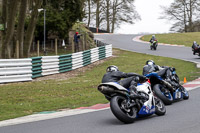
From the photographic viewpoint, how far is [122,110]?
836 cm

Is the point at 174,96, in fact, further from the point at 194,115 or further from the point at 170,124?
the point at 170,124

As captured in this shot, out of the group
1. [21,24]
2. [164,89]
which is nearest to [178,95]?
[164,89]

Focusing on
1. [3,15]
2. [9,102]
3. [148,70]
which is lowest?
[9,102]

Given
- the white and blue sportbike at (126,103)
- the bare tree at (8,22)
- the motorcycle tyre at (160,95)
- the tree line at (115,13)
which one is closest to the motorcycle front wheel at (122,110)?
the white and blue sportbike at (126,103)

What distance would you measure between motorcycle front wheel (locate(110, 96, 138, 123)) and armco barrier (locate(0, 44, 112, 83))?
32.2 feet

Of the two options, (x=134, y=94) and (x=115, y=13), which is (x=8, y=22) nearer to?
(x=134, y=94)

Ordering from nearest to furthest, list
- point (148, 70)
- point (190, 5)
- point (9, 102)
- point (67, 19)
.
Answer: point (148, 70)
point (9, 102)
point (67, 19)
point (190, 5)

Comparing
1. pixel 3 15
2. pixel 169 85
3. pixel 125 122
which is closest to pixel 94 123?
pixel 125 122

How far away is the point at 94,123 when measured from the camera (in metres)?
8.68

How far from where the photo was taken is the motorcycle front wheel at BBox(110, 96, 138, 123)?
26.7 feet

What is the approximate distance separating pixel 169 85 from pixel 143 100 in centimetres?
240

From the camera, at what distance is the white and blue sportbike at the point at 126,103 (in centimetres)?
820

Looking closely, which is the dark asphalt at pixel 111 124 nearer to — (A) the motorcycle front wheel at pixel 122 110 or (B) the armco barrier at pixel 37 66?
(A) the motorcycle front wheel at pixel 122 110

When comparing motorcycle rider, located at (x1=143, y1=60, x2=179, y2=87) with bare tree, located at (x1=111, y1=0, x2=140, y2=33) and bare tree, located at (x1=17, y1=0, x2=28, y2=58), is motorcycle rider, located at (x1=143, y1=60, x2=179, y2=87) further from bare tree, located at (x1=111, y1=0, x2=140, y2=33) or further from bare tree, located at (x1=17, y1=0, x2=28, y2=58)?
bare tree, located at (x1=111, y1=0, x2=140, y2=33)
